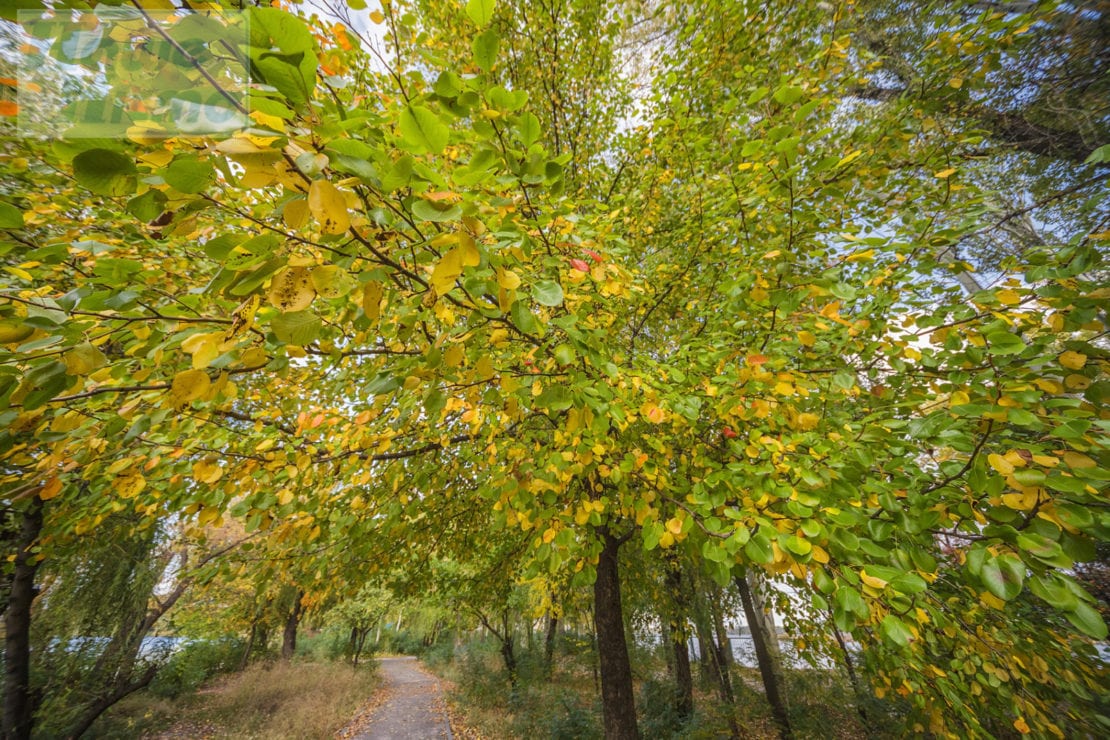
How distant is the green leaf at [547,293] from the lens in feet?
3.50

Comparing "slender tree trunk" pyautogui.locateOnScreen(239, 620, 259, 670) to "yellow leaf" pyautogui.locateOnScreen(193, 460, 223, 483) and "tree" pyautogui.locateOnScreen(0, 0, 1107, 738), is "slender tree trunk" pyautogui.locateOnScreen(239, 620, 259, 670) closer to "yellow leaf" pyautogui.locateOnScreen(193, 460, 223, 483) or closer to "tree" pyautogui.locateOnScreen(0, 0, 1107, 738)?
"tree" pyautogui.locateOnScreen(0, 0, 1107, 738)

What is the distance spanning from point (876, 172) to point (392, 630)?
42999 mm

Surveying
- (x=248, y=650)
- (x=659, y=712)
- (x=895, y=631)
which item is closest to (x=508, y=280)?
(x=895, y=631)

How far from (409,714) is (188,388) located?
1861 cm

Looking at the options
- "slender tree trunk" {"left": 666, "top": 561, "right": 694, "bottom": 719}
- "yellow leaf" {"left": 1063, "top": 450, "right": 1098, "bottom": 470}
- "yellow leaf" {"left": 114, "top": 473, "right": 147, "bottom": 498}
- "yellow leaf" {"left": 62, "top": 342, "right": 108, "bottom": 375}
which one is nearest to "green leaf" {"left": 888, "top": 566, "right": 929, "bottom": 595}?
"yellow leaf" {"left": 1063, "top": 450, "right": 1098, "bottom": 470}

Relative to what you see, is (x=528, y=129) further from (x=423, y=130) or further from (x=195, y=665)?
(x=195, y=665)

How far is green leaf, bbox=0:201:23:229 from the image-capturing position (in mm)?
820

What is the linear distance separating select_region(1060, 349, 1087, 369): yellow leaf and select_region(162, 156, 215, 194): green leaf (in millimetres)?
2794

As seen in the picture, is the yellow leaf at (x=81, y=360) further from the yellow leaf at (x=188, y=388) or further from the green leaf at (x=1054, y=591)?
the green leaf at (x=1054, y=591)

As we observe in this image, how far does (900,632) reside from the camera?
123cm

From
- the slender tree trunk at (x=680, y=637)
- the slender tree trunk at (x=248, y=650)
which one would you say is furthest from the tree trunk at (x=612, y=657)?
the slender tree trunk at (x=248, y=650)

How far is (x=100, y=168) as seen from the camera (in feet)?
2.24

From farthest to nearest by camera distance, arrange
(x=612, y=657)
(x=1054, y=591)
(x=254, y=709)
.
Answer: (x=254, y=709) → (x=612, y=657) → (x=1054, y=591)

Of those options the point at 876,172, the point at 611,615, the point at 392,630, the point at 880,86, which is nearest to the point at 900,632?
the point at 876,172
